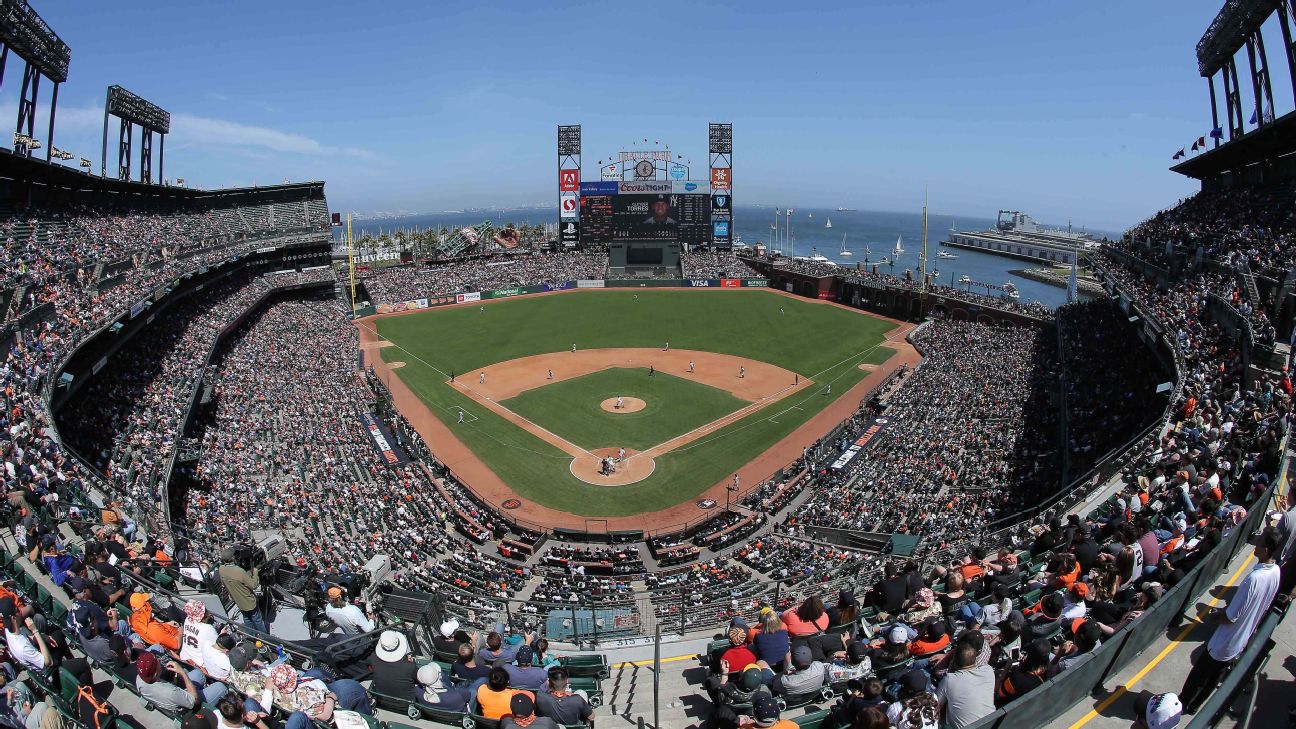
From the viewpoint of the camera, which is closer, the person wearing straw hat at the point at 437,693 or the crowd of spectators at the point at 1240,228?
the person wearing straw hat at the point at 437,693

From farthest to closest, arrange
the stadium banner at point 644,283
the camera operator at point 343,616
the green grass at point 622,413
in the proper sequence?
the stadium banner at point 644,283
the green grass at point 622,413
the camera operator at point 343,616

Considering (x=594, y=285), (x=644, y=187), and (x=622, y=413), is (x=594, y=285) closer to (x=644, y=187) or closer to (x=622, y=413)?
(x=644, y=187)

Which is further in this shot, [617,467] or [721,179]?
[721,179]

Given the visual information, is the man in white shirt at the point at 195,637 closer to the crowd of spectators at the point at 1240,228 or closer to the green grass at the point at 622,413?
the green grass at the point at 622,413

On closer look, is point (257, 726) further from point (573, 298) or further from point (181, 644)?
point (573, 298)

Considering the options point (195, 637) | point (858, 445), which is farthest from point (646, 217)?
point (195, 637)

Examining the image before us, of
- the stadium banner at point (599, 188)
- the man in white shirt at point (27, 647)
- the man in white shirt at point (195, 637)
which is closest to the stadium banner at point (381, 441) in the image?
the man in white shirt at point (27, 647)
